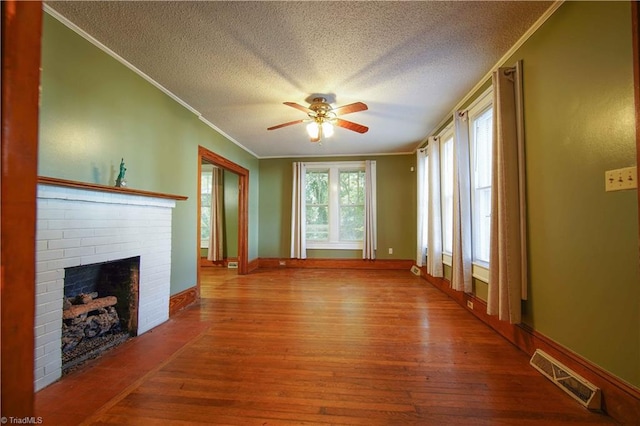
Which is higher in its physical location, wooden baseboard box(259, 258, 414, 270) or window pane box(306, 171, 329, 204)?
window pane box(306, 171, 329, 204)

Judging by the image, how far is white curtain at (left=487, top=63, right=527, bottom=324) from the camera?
6.55 feet

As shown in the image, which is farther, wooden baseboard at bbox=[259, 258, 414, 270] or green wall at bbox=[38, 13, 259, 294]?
wooden baseboard at bbox=[259, 258, 414, 270]

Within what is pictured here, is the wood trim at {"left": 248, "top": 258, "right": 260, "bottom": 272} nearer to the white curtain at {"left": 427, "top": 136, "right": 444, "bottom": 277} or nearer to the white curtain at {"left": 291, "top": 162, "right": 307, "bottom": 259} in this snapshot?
the white curtain at {"left": 291, "top": 162, "right": 307, "bottom": 259}

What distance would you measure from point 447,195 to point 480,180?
1063 millimetres

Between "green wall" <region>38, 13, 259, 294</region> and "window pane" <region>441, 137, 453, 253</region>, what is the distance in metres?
3.44

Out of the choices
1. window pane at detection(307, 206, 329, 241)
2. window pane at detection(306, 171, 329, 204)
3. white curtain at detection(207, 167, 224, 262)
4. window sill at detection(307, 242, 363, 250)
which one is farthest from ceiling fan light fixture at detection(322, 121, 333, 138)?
white curtain at detection(207, 167, 224, 262)

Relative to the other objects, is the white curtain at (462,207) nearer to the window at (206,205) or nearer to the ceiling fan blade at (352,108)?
the ceiling fan blade at (352,108)

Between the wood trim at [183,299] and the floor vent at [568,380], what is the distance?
131 inches

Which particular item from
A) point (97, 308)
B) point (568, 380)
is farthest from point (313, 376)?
point (97, 308)

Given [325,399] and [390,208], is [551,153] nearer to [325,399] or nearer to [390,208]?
[325,399]

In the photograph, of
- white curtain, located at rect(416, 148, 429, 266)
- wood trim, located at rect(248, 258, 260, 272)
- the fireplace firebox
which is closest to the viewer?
the fireplace firebox

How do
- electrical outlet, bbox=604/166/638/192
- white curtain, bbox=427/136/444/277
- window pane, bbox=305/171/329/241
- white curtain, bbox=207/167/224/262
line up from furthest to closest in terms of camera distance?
window pane, bbox=305/171/329/241, white curtain, bbox=207/167/224/262, white curtain, bbox=427/136/444/277, electrical outlet, bbox=604/166/638/192

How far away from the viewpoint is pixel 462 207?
112 inches

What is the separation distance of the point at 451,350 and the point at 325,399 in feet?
3.90
